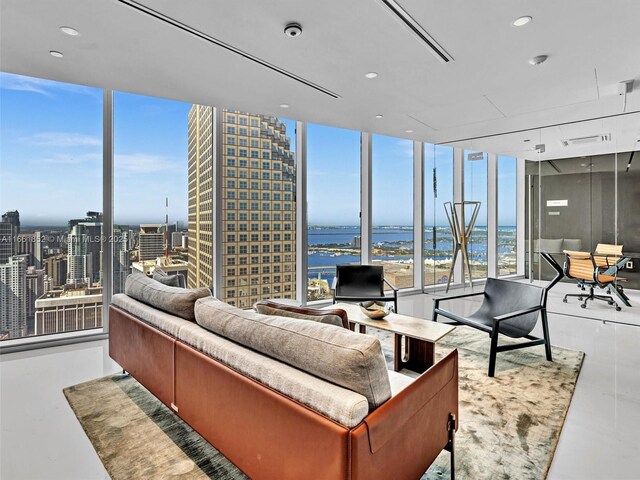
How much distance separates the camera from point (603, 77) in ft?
10.8

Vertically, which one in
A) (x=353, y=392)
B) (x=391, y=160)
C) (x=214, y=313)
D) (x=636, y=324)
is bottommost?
(x=636, y=324)

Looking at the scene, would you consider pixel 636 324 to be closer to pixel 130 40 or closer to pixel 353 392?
pixel 353 392

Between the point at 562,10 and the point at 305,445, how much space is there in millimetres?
2991

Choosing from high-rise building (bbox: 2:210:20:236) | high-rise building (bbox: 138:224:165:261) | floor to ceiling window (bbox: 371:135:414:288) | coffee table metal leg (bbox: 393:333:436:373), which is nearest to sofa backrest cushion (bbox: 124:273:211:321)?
high-rise building (bbox: 138:224:165:261)

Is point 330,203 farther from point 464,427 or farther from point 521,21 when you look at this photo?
point 464,427

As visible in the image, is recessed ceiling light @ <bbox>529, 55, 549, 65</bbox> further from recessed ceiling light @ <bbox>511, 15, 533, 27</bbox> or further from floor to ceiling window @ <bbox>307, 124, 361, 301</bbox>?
floor to ceiling window @ <bbox>307, 124, 361, 301</bbox>

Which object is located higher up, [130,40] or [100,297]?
[130,40]

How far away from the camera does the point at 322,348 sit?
1392 mm

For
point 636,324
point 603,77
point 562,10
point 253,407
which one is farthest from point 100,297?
point 636,324

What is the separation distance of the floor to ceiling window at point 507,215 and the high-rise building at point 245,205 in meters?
3.76

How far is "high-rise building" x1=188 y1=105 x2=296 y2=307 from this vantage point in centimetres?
467

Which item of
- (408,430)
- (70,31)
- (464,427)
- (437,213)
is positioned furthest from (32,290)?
(437,213)

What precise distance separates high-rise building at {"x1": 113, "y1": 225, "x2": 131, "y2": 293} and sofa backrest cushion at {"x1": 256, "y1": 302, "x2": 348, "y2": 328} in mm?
2969

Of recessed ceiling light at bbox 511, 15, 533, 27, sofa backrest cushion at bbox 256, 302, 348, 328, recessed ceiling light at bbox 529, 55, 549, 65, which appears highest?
recessed ceiling light at bbox 529, 55, 549, 65
